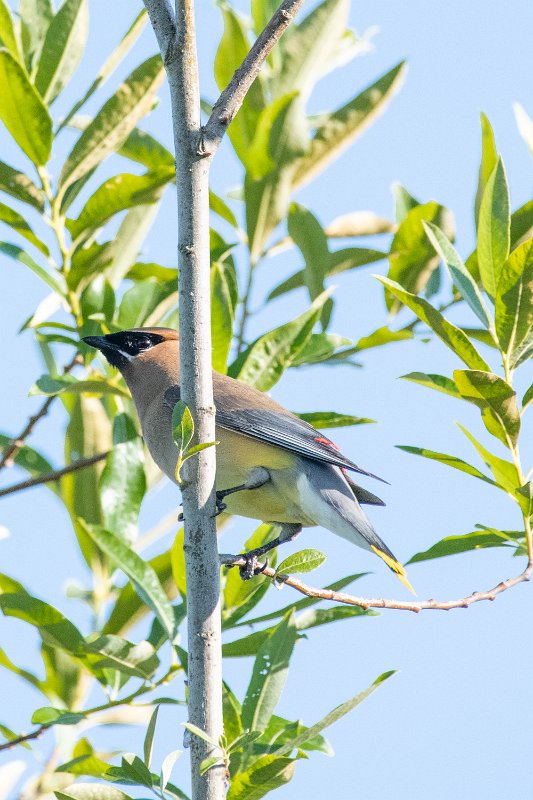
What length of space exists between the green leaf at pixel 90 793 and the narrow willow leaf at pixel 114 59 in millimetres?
2385

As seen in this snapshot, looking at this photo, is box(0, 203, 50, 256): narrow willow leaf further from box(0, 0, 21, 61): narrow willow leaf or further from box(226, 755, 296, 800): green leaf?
box(226, 755, 296, 800): green leaf

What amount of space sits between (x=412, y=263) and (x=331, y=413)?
73 centimetres

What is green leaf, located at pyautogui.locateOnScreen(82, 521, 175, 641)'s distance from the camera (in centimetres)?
388

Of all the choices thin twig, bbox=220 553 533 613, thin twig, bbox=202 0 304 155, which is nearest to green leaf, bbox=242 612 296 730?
thin twig, bbox=220 553 533 613

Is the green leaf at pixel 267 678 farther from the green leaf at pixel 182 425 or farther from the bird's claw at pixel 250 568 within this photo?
the green leaf at pixel 182 425

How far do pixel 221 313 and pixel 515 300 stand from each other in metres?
1.27

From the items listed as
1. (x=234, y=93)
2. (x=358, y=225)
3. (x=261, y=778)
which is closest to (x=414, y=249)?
(x=358, y=225)

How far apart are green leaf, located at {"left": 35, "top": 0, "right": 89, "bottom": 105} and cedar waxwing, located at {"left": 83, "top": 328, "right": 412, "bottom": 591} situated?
96 cm

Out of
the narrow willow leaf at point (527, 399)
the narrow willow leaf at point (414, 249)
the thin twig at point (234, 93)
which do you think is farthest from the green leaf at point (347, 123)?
the thin twig at point (234, 93)

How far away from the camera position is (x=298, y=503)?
4.55 m

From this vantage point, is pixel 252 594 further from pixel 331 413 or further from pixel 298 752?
pixel 298 752

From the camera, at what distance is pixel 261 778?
9.68 ft

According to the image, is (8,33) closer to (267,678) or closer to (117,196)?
(117,196)

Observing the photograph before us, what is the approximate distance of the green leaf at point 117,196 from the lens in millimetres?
4438
